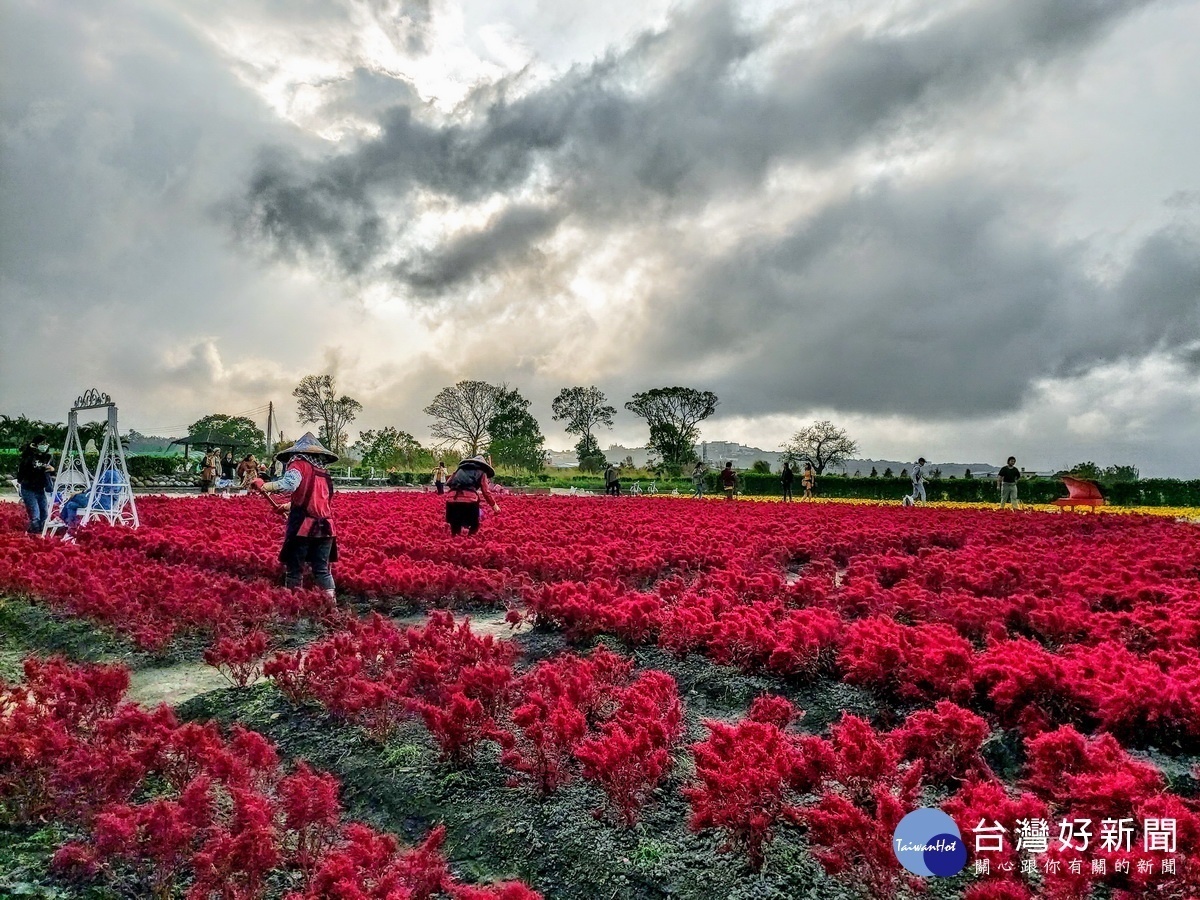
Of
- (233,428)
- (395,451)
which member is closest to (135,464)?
(395,451)

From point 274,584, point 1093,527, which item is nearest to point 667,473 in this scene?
point 1093,527

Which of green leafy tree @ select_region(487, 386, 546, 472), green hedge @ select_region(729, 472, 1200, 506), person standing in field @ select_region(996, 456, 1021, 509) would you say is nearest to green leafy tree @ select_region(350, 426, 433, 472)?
green leafy tree @ select_region(487, 386, 546, 472)

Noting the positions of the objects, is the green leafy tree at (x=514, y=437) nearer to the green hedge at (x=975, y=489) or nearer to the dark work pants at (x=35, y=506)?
the green hedge at (x=975, y=489)

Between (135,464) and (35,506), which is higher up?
(135,464)

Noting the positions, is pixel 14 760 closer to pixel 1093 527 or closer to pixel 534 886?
pixel 534 886

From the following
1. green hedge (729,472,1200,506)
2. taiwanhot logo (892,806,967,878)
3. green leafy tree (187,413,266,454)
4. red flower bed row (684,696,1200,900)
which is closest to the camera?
red flower bed row (684,696,1200,900)

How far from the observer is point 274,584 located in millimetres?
7703

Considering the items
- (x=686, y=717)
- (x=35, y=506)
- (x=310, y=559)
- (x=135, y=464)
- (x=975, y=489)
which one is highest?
(x=135, y=464)

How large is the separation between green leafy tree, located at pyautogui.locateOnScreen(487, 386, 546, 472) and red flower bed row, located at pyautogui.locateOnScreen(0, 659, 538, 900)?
184ft

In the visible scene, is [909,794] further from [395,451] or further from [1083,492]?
[395,451]

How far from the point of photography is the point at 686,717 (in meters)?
4.27

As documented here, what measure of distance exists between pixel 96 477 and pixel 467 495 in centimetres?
620

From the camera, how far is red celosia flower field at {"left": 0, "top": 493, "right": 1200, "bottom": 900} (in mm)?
2621

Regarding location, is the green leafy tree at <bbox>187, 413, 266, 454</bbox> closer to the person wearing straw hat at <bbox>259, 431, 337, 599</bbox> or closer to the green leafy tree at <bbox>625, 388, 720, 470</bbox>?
the green leafy tree at <bbox>625, 388, 720, 470</bbox>
